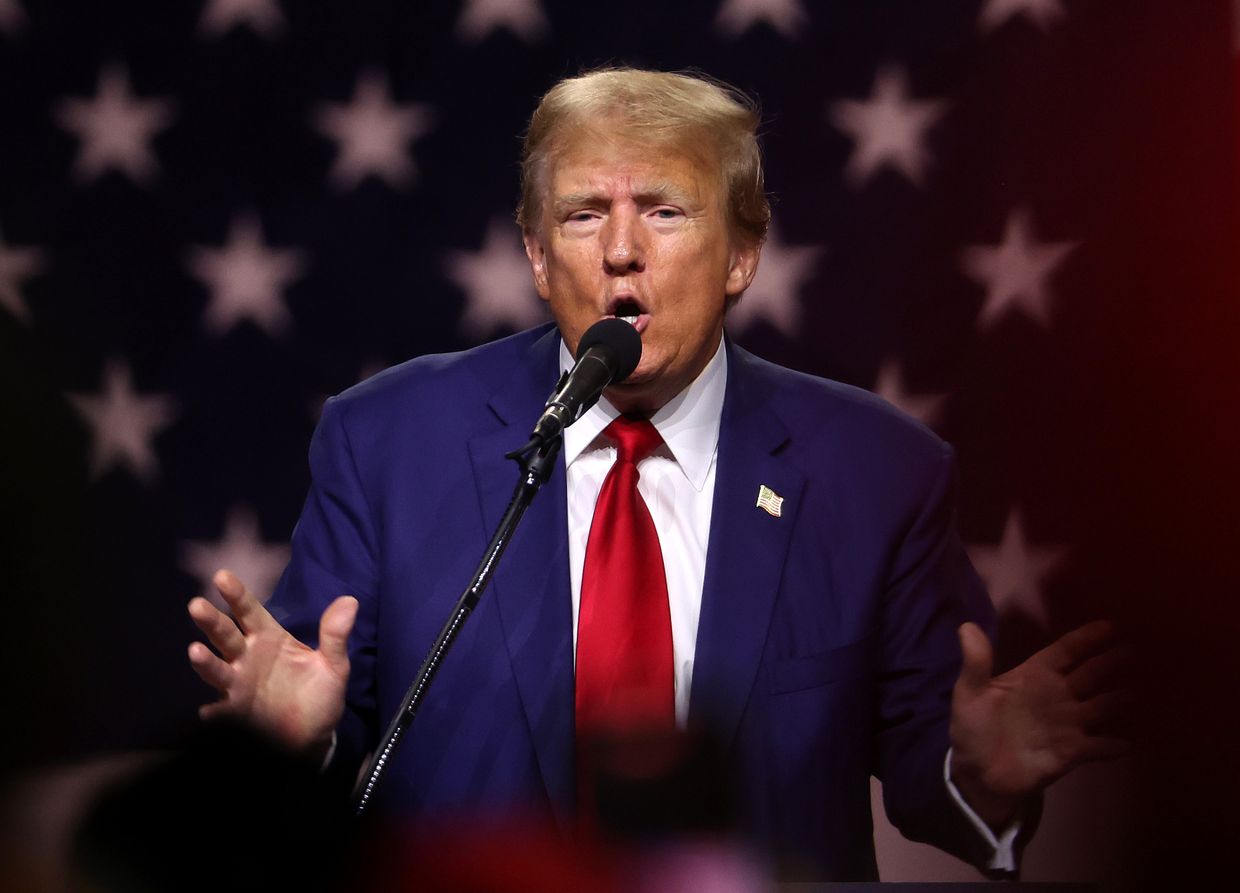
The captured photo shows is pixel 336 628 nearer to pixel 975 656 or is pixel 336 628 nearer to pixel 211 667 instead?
pixel 211 667

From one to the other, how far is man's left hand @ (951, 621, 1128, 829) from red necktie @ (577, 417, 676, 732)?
1.42ft

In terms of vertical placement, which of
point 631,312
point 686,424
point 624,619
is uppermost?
point 631,312

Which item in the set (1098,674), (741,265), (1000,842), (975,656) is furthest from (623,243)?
(1000,842)

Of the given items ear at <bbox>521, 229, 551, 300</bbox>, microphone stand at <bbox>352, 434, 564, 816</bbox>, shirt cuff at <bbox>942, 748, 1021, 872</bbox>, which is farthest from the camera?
ear at <bbox>521, 229, 551, 300</bbox>

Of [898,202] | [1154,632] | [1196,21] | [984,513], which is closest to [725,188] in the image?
[898,202]

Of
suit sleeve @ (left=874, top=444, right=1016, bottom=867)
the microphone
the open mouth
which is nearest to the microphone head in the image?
the microphone

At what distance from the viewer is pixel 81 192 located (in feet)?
8.12

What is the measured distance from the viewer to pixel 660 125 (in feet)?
6.71

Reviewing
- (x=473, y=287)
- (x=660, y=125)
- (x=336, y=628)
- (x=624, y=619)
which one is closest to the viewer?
(x=336, y=628)

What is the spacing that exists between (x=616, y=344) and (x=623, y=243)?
1.52 ft

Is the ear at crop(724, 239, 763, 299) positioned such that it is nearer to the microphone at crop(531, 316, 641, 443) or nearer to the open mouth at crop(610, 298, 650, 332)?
the open mouth at crop(610, 298, 650, 332)

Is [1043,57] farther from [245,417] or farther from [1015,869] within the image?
[245,417]

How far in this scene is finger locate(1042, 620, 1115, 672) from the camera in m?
1.61

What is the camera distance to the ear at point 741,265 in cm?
216
